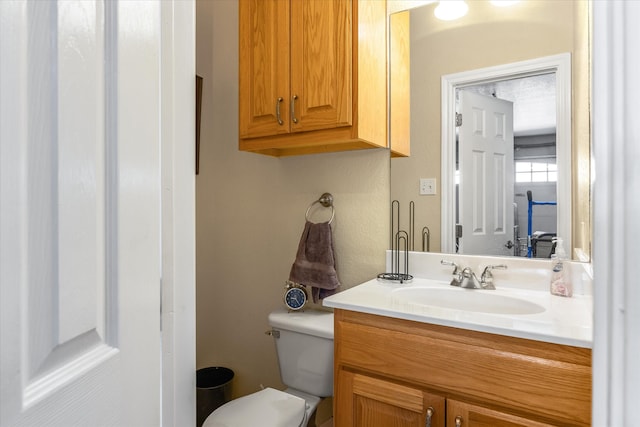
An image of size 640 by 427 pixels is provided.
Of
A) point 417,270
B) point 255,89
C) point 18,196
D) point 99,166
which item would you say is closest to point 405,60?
point 255,89

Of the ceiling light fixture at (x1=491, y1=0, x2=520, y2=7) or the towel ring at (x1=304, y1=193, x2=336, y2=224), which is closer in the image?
the ceiling light fixture at (x1=491, y1=0, x2=520, y2=7)

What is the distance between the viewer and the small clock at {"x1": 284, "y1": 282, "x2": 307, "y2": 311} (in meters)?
1.69

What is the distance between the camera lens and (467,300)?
1.32 m

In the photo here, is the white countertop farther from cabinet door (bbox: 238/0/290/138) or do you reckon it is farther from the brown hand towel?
cabinet door (bbox: 238/0/290/138)

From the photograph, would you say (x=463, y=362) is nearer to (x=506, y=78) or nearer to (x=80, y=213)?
(x=80, y=213)

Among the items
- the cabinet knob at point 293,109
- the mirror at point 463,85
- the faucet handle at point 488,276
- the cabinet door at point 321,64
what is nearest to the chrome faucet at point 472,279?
the faucet handle at point 488,276

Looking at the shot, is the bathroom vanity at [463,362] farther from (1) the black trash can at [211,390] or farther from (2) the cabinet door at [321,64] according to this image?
(1) the black trash can at [211,390]

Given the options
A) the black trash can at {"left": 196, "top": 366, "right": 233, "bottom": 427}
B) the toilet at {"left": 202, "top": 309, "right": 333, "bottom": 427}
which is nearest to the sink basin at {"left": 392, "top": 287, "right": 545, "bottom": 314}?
the toilet at {"left": 202, "top": 309, "right": 333, "bottom": 427}

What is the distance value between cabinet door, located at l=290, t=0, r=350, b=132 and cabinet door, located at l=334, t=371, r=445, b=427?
921mm

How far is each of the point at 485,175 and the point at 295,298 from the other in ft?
3.26

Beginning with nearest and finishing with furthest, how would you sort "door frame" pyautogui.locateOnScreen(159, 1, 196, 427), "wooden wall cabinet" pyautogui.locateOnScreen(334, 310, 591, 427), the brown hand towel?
"door frame" pyautogui.locateOnScreen(159, 1, 196, 427), "wooden wall cabinet" pyautogui.locateOnScreen(334, 310, 591, 427), the brown hand towel

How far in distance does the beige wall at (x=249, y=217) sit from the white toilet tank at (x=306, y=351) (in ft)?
0.94

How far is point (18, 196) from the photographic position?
34 cm

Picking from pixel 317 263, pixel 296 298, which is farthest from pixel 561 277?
pixel 296 298
